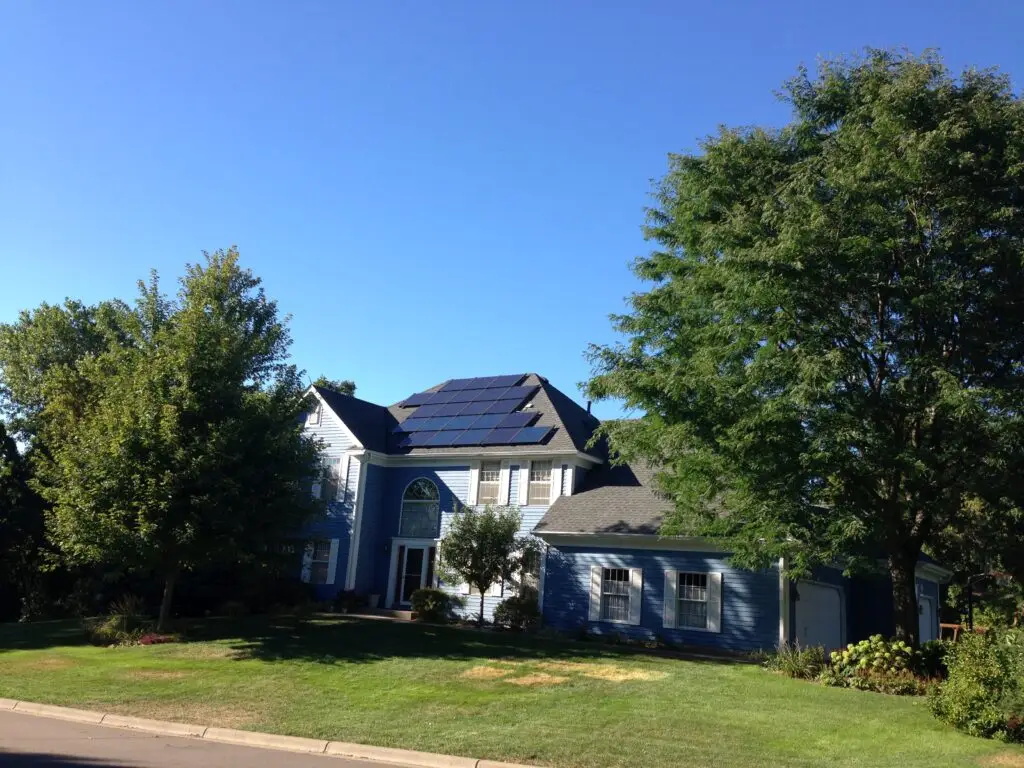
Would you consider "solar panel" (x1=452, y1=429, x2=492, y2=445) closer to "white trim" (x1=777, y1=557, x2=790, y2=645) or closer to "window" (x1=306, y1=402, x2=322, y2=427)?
"window" (x1=306, y1=402, x2=322, y2=427)

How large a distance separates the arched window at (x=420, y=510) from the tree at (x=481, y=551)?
4326 mm

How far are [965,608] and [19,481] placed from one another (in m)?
41.4

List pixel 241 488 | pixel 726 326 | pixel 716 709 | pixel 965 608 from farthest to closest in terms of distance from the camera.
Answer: pixel 965 608, pixel 241 488, pixel 726 326, pixel 716 709

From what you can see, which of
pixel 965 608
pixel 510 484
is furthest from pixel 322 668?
pixel 965 608

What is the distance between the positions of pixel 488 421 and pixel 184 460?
40.8ft

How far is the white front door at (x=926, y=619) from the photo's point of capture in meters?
26.9

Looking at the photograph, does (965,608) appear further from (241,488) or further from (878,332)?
(241,488)

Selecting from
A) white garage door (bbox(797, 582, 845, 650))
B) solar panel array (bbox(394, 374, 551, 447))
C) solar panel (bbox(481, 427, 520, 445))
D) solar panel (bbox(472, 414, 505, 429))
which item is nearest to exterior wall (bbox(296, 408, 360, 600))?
solar panel array (bbox(394, 374, 551, 447))

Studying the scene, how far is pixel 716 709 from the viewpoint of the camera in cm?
1280

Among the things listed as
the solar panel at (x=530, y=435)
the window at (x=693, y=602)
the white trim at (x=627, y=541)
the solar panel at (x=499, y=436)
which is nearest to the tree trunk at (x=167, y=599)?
the white trim at (x=627, y=541)

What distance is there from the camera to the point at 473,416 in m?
30.7

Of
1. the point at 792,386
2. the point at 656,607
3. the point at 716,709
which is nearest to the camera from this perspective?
the point at 716,709

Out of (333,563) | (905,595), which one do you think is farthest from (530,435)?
(905,595)

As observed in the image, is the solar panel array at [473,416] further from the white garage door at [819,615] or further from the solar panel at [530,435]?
the white garage door at [819,615]
